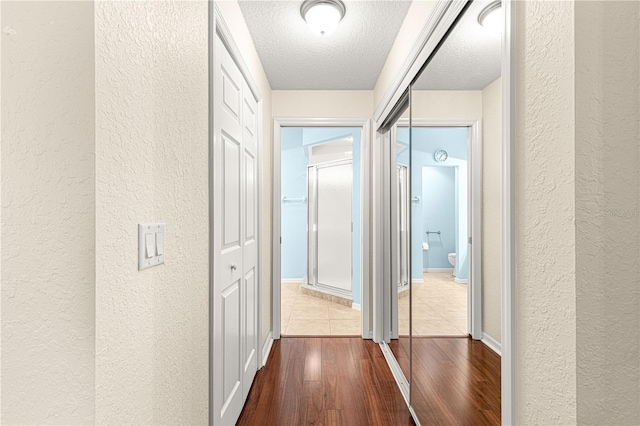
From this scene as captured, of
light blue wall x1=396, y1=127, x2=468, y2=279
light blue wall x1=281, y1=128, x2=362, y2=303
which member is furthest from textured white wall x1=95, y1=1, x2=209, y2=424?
light blue wall x1=281, y1=128, x2=362, y2=303

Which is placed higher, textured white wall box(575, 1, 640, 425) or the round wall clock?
the round wall clock

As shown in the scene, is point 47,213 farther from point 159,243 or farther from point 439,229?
point 439,229

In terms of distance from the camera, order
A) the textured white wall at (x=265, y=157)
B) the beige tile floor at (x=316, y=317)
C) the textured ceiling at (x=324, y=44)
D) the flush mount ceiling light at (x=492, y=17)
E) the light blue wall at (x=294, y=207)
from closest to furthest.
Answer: the flush mount ceiling light at (x=492, y=17) < the textured ceiling at (x=324, y=44) < the textured white wall at (x=265, y=157) < the beige tile floor at (x=316, y=317) < the light blue wall at (x=294, y=207)

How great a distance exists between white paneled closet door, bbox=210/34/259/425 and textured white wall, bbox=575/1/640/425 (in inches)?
50.4

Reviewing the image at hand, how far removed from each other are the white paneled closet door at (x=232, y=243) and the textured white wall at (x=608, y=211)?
4.20ft

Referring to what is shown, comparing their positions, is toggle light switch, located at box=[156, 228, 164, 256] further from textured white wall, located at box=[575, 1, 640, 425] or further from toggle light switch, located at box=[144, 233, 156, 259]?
textured white wall, located at box=[575, 1, 640, 425]

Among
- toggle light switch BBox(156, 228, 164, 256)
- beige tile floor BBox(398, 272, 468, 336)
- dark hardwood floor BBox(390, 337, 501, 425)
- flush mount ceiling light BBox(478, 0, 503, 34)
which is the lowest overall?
dark hardwood floor BBox(390, 337, 501, 425)

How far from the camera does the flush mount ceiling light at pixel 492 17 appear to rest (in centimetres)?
100

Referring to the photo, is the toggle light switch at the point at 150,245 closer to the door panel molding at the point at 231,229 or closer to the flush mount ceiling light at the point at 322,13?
the door panel molding at the point at 231,229

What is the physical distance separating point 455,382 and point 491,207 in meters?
0.84

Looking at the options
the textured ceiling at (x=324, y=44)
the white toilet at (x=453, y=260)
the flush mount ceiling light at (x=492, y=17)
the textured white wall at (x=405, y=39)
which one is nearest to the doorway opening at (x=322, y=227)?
the textured ceiling at (x=324, y=44)

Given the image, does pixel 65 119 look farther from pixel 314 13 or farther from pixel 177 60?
pixel 314 13

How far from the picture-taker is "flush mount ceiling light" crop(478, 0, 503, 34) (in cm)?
100

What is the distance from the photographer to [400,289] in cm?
267
